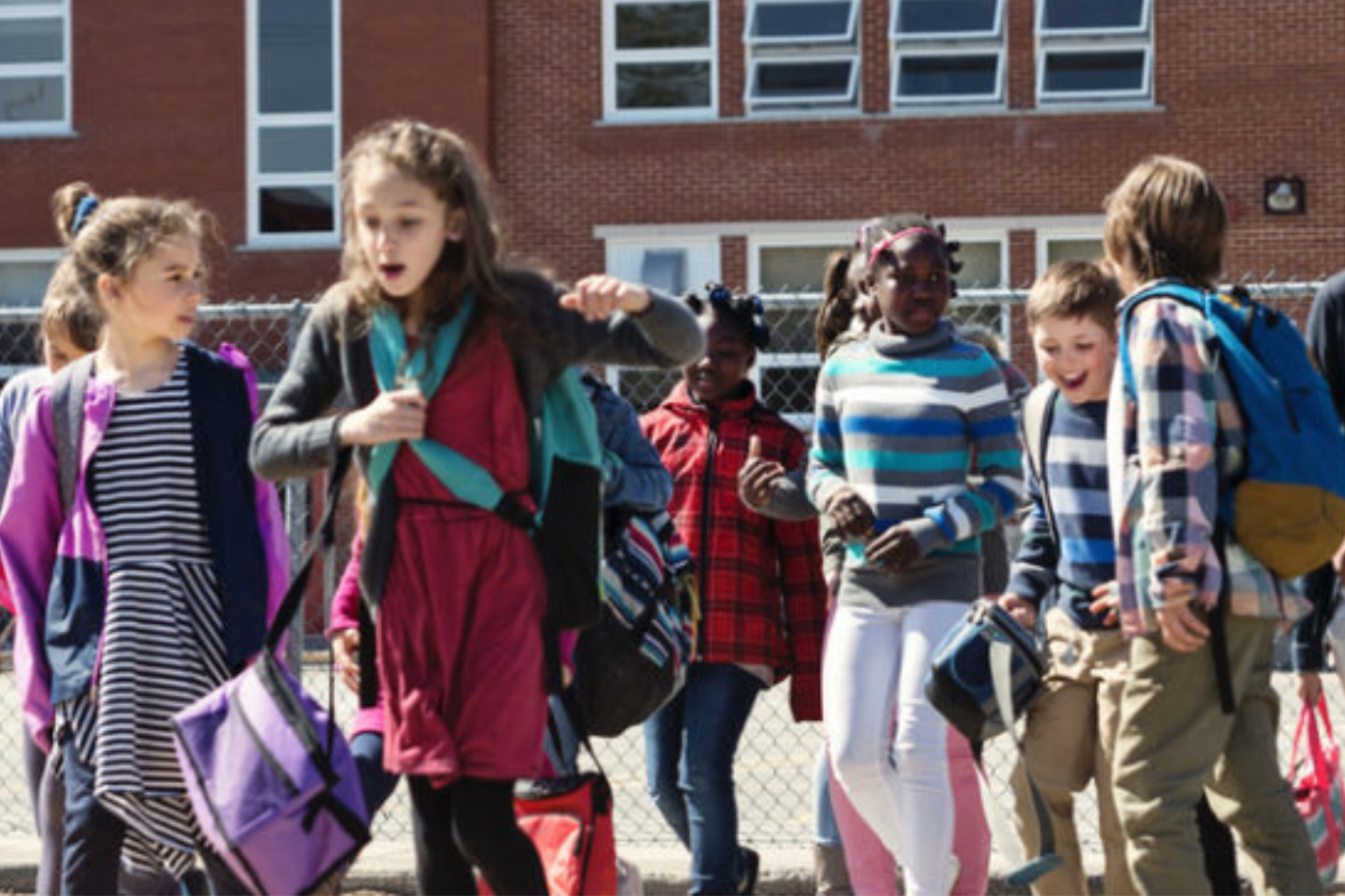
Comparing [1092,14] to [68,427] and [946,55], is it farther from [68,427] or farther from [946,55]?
[68,427]

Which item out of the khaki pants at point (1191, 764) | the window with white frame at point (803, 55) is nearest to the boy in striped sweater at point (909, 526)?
the khaki pants at point (1191, 764)

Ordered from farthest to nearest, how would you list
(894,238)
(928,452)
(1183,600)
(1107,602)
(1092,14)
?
(1092,14) → (894,238) → (928,452) → (1107,602) → (1183,600)

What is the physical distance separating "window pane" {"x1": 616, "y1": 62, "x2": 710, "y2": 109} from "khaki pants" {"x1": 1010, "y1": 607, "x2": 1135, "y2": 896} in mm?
20921

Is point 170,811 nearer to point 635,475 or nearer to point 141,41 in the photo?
point 635,475

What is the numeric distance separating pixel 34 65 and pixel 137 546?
74.8ft

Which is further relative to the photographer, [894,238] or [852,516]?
[894,238]

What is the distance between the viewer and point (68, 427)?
5.44 meters

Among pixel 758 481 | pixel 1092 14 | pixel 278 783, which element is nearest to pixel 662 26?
pixel 1092 14

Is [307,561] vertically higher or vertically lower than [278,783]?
higher

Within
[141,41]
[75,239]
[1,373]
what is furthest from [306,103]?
[75,239]

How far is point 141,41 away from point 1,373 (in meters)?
5.23

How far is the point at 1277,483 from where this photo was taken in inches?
195

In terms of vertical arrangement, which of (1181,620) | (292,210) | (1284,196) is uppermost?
(1284,196)

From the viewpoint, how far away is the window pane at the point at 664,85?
26141mm
